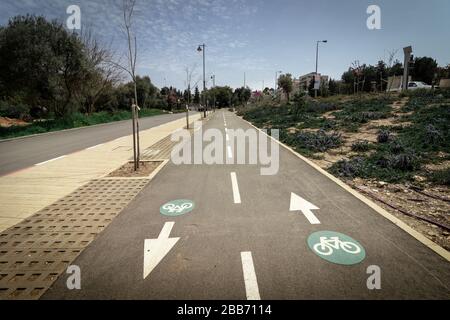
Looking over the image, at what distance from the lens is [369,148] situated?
10.3 m

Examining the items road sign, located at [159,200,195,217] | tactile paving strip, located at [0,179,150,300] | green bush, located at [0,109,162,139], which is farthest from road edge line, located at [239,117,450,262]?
green bush, located at [0,109,162,139]

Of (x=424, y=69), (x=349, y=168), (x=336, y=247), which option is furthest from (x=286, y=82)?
(x=336, y=247)

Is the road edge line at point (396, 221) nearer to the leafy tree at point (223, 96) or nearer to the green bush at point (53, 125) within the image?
the green bush at point (53, 125)

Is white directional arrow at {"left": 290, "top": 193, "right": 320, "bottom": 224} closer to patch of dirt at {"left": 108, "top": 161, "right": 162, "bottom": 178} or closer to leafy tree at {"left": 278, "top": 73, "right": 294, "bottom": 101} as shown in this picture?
patch of dirt at {"left": 108, "top": 161, "right": 162, "bottom": 178}

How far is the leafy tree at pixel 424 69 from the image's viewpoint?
229 ft

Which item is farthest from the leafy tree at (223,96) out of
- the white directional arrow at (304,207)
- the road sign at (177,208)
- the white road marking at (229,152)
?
the road sign at (177,208)

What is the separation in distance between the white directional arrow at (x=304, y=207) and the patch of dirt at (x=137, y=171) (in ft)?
15.1

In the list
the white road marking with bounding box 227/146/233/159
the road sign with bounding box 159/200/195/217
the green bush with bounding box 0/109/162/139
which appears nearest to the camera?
the road sign with bounding box 159/200/195/217

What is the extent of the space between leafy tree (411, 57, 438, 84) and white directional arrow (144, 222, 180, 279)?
8922 cm

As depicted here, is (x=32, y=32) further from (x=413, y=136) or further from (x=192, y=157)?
(x=413, y=136)

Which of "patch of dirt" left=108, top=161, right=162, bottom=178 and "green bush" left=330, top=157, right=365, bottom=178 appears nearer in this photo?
"green bush" left=330, top=157, right=365, bottom=178

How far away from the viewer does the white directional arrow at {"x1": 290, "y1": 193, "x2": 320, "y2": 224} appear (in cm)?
488

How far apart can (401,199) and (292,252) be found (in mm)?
3611
